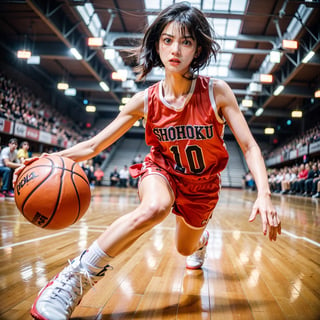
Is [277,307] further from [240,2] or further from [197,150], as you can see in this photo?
[240,2]

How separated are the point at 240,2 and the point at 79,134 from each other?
1621 cm

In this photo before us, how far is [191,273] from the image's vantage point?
7.10 ft

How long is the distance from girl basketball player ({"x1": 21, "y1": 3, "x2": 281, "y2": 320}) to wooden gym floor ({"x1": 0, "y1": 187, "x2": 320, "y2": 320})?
0.27 metres

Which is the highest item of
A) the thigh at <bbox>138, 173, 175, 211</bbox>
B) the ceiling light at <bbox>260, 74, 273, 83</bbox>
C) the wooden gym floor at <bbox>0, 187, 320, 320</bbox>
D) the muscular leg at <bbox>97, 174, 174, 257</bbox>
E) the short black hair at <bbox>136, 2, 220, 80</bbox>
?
the ceiling light at <bbox>260, 74, 273, 83</bbox>

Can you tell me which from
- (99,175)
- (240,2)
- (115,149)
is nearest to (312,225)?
(240,2)

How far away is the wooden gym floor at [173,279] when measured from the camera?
1.48m

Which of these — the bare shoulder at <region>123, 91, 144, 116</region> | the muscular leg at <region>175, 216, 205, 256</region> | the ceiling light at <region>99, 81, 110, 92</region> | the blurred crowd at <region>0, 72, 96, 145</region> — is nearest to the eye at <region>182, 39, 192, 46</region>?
the bare shoulder at <region>123, 91, 144, 116</region>

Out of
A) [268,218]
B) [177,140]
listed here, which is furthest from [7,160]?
[268,218]

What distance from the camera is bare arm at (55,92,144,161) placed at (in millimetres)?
1724

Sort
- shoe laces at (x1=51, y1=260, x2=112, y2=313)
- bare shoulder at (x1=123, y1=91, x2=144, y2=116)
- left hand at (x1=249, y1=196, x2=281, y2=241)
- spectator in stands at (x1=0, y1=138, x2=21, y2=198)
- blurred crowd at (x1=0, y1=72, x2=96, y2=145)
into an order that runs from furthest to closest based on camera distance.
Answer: blurred crowd at (x1=0, y1=72, x2=96, y2=145) < spectator in stands at (x1=0, y1=138, x2=21, y2=198) < bare shoulder at (x1=123, y1=91, x2=144, y2=116) < shoe laces at (x1=51, y1=260, x2=112, y2=313) < left hand at (x1=249, y1=196, x2=281, y2=241)

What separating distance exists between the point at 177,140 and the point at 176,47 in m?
0.52

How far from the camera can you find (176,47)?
161 centimetres

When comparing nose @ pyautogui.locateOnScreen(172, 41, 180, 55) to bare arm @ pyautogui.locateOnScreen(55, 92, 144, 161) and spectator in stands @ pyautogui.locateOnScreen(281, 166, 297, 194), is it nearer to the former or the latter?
bare arm @ pyautogui.locateOnScreen(55, 92, 144, 161)

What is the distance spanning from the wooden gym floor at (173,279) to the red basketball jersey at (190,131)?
71 centimetres
